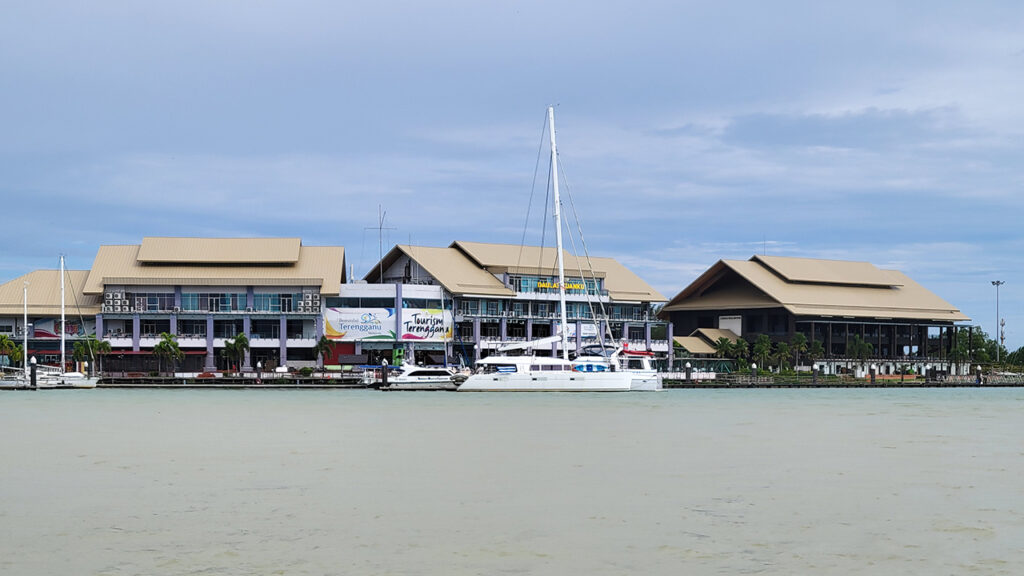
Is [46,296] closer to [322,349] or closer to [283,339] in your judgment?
[283,339]

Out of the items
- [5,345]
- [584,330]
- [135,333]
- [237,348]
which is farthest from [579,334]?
[5,345]

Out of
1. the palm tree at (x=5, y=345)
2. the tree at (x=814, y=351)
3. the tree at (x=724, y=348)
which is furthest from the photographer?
the tree at (x=814, y=351)

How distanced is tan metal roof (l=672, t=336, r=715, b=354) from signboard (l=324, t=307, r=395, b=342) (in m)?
34.0

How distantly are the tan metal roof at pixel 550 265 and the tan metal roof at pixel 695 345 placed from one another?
8.14 metres

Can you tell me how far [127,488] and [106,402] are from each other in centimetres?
4525

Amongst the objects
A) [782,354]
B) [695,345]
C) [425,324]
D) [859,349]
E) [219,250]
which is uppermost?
[219,250]

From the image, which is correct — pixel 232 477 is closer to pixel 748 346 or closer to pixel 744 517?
pixel 744 517

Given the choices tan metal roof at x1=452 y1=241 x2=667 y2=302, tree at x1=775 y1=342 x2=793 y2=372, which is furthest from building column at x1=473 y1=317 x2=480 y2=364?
tree at x1=775 y1=342 x2=793 y2=372

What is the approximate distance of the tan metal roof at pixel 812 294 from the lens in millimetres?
130500

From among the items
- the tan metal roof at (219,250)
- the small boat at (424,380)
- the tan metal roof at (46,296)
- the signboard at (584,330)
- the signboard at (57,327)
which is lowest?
the small boat at (424,380)

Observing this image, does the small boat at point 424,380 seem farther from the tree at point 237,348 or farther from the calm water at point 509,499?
the calm water at point 509,499

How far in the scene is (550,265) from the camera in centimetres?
11988

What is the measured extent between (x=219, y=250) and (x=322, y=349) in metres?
14.3

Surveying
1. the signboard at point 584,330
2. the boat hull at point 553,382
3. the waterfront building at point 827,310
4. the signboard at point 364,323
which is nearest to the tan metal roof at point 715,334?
the waterfront building at point 827,310
